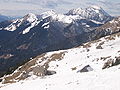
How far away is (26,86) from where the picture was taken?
48938 mm

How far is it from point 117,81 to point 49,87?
10.8 meters

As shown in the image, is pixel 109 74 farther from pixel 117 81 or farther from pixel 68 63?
pixel 68 63

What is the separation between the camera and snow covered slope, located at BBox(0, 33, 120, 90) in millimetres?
39706

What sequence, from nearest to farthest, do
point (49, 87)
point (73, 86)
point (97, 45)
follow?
point (73, 86) → point (49, 87) → point (97, 45)

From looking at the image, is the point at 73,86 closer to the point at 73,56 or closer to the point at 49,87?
the point at 49,87

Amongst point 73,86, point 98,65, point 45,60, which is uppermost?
point 73,86

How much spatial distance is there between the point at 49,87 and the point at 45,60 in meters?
96.4

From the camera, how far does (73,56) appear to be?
132250 millimetres

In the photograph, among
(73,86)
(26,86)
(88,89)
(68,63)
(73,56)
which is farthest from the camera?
(73,56)

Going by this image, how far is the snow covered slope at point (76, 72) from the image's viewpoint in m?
39.7

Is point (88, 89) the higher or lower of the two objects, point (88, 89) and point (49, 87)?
the higher

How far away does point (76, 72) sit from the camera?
78875 mm

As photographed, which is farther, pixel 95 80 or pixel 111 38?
pixel 111 38

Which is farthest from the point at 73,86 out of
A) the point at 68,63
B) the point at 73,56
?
the point at 73,56
